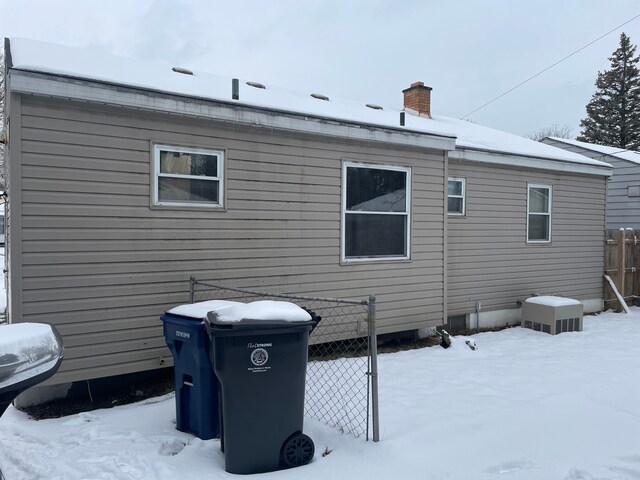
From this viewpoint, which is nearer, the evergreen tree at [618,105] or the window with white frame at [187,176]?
the window with white frame at [187,176]

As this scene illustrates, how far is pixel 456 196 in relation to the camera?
7.93 m

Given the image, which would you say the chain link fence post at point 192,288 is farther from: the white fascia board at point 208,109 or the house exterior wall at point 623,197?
the house exterior wall at point 623,197

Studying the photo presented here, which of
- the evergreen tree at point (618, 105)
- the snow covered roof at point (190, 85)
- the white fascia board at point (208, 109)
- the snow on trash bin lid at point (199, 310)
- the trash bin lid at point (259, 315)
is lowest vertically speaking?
the snow on trash bin lid at point (199, 310)

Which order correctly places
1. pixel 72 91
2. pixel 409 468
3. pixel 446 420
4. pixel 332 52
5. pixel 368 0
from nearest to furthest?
pixel 409 468 < pixel 446 420 < pixel 72 91 < pixel 368 0 < pixel 332 52

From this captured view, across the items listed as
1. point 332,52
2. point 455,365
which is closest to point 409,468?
point 455,365

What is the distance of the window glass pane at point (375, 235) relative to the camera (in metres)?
6.39

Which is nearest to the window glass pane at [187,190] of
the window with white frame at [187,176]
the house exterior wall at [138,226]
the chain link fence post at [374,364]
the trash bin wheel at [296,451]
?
the window with white frame at [187,176]

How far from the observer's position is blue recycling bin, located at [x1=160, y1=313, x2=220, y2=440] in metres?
3.53

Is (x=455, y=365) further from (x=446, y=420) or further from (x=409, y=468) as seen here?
(x=409, y=468)

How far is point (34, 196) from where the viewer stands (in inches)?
169

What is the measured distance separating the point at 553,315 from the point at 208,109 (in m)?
6.22

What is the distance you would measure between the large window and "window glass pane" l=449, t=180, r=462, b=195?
142 centimetres

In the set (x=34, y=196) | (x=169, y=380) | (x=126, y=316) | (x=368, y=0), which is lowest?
(x=169, y=380)

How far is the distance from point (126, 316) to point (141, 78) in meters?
2.70
